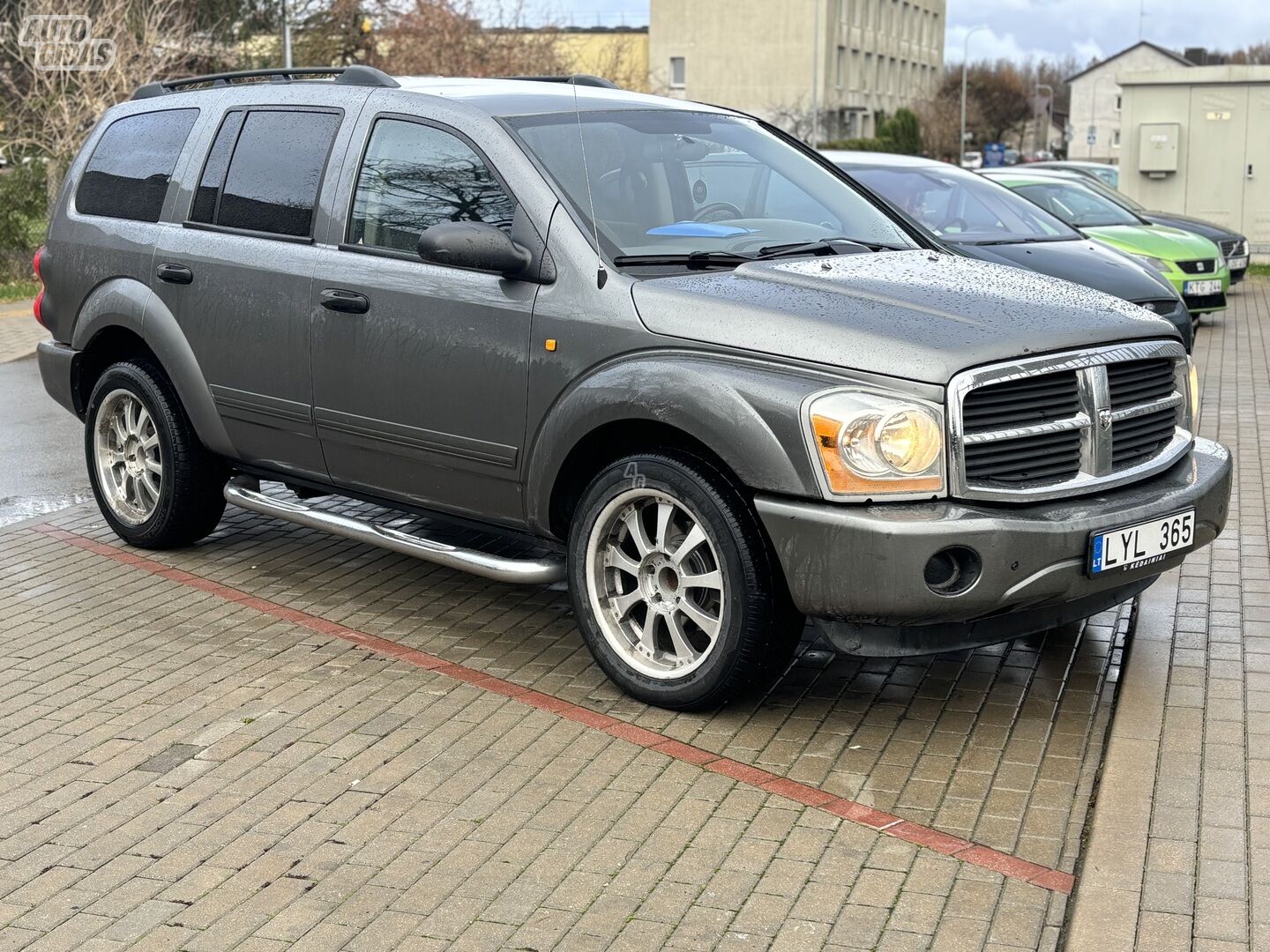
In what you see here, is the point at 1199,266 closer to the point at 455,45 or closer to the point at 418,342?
the point at 418,342

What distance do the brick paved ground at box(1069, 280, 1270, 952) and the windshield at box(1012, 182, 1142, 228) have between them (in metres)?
9.37

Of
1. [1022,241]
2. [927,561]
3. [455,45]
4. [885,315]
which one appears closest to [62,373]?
[885,315]

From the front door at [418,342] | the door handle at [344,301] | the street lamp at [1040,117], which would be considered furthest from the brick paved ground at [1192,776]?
the street lamp at [1040,117]

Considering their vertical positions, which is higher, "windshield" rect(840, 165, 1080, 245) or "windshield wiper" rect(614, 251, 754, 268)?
"windshield" rect(840, 165, 1080, 245)

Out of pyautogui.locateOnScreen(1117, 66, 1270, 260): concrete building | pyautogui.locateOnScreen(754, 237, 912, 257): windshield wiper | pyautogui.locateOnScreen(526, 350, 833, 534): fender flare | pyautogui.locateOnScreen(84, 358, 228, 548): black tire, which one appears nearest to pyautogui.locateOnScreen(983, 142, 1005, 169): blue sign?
pyautogui.locateOnScreen(1117, 66, 1270, 260): concrete building

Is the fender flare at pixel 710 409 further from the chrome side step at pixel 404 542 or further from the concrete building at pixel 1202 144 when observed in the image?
the concrete building at pixel 1202 144

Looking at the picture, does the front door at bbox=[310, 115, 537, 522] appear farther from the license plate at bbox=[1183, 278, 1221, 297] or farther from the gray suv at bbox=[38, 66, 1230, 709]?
the license plate at bbox=[1183, 278, 1221, 297]

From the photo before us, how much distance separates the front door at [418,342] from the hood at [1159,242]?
10.9 meters

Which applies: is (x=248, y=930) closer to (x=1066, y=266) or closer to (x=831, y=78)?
(x=1066, y=266)

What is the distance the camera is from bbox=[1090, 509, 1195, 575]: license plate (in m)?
4.62

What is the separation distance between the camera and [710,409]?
4.68 meters

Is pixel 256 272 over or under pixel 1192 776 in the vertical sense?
over

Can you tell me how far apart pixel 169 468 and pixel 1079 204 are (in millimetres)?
11923

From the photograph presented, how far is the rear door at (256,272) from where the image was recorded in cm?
604
